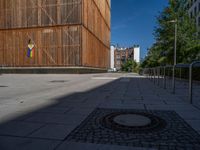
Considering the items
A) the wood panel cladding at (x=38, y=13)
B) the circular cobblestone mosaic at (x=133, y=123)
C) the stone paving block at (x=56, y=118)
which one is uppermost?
the wood panel cladding at (x=38, y=13)

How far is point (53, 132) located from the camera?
9.98 feet

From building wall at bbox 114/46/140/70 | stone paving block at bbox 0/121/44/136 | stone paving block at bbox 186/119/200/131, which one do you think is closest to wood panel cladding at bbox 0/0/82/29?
stone paving block at bbox 0/121/44/136

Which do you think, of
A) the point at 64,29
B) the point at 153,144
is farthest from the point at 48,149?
the point at 64,29

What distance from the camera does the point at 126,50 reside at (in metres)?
118

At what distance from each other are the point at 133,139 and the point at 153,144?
32cm

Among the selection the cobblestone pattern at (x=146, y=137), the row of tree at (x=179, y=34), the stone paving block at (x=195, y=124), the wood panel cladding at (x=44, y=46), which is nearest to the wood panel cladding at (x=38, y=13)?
the wood panel cladding at (x=44, y=46)

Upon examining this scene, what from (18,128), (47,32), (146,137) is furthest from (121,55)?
(146,137)

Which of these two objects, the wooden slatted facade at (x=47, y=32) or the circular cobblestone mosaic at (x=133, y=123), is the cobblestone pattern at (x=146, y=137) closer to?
the circular cobblestone mosaic at (x=133, y=123)

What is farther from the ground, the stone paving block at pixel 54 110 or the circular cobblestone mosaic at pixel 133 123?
the circular cobblestone mosaic at pixel 133 123

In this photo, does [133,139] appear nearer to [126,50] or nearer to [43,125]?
[43,125]

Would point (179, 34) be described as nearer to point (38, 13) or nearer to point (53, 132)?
point (53, 132)

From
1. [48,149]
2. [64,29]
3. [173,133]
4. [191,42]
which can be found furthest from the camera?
[64,29]

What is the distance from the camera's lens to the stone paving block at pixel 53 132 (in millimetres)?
2865

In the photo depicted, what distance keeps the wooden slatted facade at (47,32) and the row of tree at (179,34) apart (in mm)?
11526
